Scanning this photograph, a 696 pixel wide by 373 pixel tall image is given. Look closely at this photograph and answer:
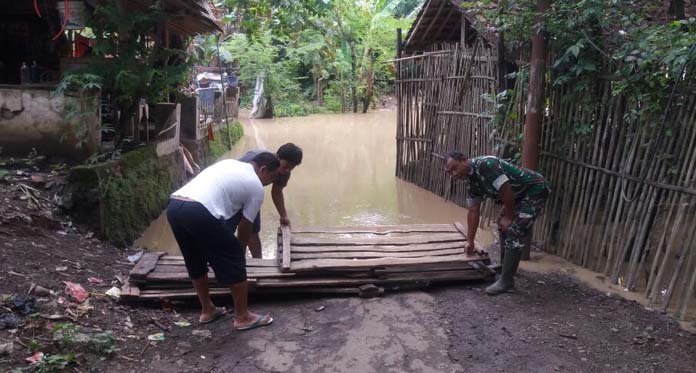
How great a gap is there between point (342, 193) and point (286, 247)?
537 centimetres

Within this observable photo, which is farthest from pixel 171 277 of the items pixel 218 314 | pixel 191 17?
pixel 191 17

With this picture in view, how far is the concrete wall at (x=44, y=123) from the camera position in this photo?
6.77 m

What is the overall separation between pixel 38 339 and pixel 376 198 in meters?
6.82

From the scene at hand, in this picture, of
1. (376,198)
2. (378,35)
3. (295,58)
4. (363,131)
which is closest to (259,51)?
(295,58)

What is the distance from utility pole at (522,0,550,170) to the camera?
534cm

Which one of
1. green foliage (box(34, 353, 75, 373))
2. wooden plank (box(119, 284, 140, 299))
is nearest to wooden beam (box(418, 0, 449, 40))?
wooden plank (box(119, 284, 140, 299))

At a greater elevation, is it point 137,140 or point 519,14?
point 519,14

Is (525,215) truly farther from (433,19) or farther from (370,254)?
(433,19)

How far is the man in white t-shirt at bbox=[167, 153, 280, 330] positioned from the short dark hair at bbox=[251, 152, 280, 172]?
68 millimetres

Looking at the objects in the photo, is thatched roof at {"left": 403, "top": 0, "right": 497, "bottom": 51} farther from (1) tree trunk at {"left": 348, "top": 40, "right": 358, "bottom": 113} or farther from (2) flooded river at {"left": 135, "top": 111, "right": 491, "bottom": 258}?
(1) tree trunk at {"left": 348, "top": 40, "right": 358, "bottom": 113}

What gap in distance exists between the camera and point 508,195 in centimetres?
457

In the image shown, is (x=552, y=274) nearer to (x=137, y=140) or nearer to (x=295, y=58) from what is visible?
(x=137, y=140)

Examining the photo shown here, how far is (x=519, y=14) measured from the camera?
5668 mm

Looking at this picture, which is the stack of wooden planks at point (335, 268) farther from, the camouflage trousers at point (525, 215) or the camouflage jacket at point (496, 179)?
the camouflage jacket at point (496, 179)
